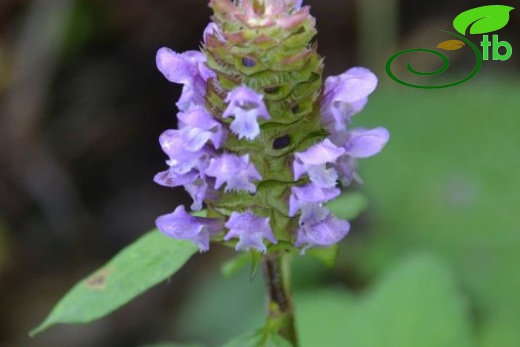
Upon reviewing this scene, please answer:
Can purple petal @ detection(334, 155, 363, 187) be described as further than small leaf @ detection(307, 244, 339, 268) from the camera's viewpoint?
No

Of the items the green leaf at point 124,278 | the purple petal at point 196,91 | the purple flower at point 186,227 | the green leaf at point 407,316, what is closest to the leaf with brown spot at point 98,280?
the green leaf at point 124,278

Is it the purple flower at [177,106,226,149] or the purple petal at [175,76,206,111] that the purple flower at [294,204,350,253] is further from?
the purple petal at [175,76,206,111]

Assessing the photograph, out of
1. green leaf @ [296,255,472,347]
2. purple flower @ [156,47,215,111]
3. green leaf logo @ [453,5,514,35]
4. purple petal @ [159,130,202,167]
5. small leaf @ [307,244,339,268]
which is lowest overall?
green leaf @ [296,255,472,347]

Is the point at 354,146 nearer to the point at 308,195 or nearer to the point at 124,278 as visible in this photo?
the point at 308,195

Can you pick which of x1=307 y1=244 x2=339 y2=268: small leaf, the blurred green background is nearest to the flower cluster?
x1=307 y1=244 x2=339 y2=268: small leaf

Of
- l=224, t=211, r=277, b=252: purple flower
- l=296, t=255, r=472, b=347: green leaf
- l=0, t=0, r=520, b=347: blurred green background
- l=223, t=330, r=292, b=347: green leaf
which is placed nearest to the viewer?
l=224, t=211, r=277, b=252: purple flower

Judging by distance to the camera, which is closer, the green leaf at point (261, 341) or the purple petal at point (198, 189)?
the purple petal at point (198, 189)

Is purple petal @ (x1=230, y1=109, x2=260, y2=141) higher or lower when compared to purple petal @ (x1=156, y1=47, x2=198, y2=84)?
lower

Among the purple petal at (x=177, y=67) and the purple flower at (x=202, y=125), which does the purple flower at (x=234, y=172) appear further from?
the purple petal at (x=177, y=67)
